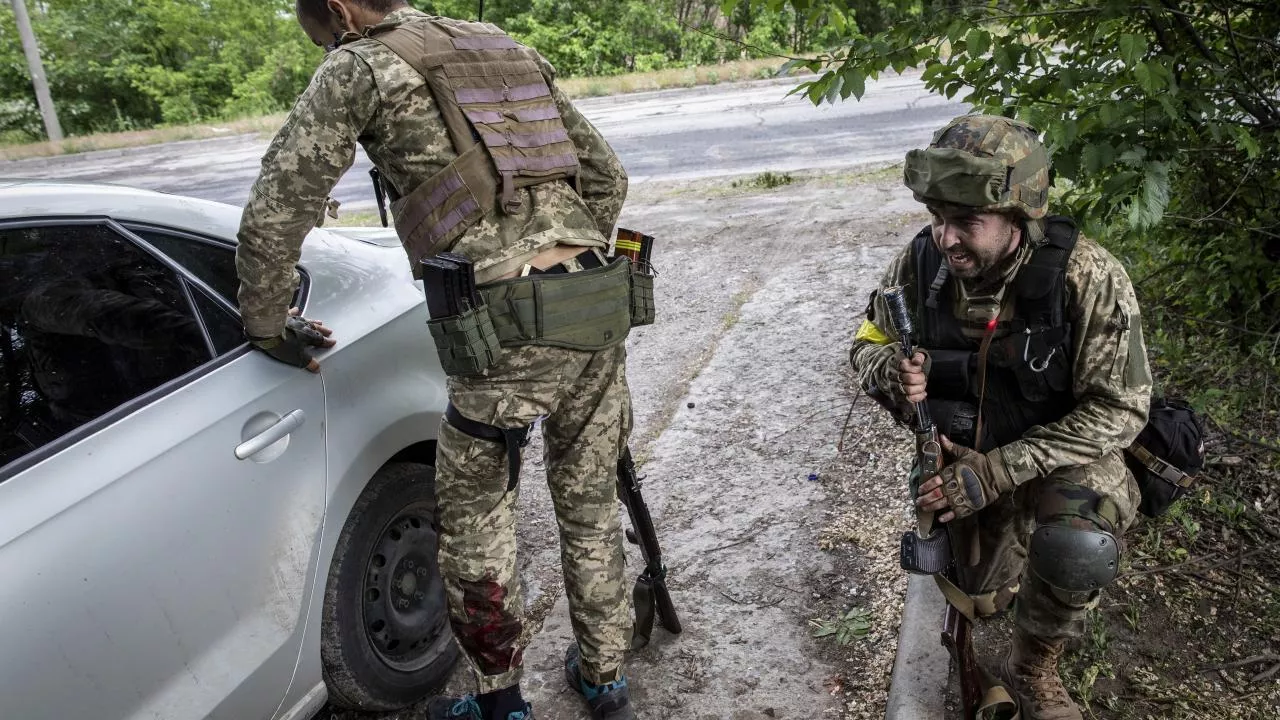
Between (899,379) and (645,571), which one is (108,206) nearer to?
(645,571)

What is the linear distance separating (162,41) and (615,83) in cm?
1589

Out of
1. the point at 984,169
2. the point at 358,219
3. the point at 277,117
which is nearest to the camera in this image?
the point at 984,169

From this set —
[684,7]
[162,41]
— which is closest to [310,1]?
[684,7]

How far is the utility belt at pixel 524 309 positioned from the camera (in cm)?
200

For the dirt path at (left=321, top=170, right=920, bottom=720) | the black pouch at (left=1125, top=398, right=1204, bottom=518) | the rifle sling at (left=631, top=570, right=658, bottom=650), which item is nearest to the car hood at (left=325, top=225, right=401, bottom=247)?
the dirt path at (left=321, top=170, right=920, bottom=720)

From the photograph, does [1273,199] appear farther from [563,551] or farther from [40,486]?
[40,486]

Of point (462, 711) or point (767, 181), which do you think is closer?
point (462, 711)

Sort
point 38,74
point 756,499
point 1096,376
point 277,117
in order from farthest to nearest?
1. point 277,117
2. point 38,74
3. point 756,499
4. point 1096,376

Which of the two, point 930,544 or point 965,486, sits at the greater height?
point 965,486

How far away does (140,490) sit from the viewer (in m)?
1.81

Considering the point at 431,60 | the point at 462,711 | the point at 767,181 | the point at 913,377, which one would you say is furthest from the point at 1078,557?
the point at 767,181

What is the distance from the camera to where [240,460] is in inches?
79.4

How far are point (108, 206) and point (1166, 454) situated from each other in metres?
2.71

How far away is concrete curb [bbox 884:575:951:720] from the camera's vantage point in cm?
236
